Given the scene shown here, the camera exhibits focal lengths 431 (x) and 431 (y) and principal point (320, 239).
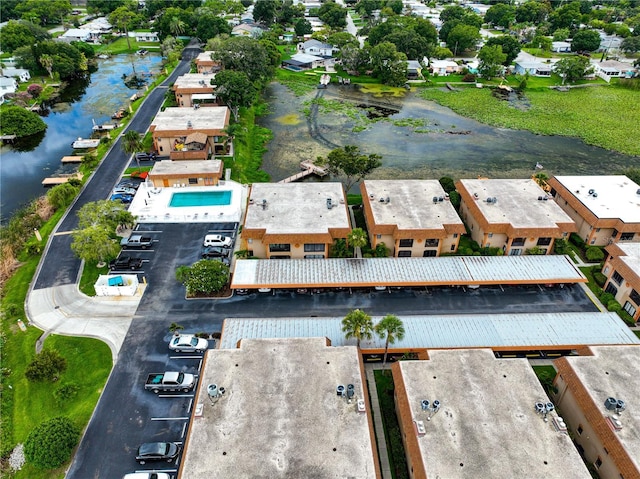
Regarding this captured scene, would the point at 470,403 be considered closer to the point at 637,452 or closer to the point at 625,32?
the point at 637,452

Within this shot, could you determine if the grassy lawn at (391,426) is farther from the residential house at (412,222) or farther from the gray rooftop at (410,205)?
the gray rooftop at (410,205)

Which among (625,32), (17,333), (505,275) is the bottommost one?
(17,333)

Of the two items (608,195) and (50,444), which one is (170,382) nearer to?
(50,444)

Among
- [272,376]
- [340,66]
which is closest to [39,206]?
[272,376]

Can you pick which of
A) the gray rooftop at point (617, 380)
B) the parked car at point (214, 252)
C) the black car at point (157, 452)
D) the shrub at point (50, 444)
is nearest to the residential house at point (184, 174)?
the parked car at point (214, 252)

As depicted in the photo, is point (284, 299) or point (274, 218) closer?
point (284, 299)

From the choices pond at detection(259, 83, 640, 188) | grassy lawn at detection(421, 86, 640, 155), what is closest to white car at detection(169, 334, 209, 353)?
pond at detection(259, 83, 640, 188)

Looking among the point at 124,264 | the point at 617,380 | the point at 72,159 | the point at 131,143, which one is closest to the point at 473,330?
the point at 617,380
